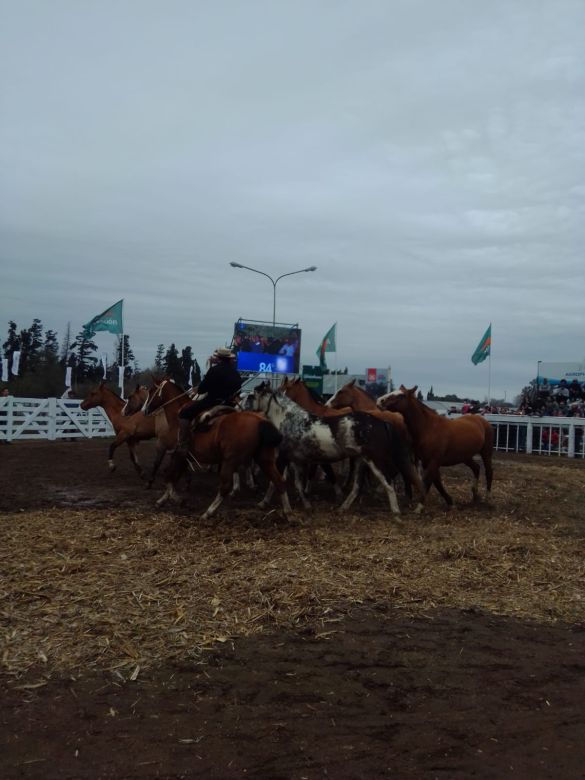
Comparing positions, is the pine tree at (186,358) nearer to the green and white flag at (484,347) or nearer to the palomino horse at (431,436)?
the green and white flag at (484,347)

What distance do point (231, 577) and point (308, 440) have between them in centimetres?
412

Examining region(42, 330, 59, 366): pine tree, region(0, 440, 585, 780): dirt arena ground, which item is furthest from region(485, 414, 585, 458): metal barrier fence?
region(42, 330, 59, 366): pine tree

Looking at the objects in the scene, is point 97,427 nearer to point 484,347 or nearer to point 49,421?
point 49,421

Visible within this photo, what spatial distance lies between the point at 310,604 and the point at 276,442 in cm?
381

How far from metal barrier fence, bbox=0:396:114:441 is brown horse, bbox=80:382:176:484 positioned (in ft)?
24.3

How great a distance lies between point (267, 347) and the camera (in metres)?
33.3

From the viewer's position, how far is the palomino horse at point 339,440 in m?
10.4

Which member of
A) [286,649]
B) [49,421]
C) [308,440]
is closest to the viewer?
[286,649]

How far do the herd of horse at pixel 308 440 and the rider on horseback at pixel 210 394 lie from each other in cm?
14

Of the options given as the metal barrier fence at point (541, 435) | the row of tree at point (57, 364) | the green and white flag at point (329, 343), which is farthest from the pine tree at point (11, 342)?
the metal barrier fence at point (541, 435)

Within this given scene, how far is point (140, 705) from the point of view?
13.5 ft

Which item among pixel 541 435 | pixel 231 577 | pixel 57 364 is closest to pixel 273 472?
pixel 231 577

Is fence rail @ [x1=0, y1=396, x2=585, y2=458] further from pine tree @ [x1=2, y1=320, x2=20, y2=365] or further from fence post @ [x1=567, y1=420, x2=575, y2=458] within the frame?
pine tree @ [x1=2, y1=320, x2=20, y2=365]

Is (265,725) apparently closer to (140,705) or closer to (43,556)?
(140,705)
